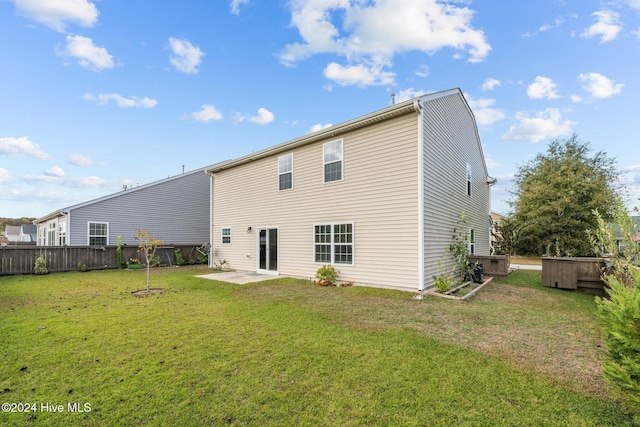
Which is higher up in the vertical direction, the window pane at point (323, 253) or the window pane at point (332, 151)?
the window pane at point (332, 151)

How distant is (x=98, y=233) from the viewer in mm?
16625

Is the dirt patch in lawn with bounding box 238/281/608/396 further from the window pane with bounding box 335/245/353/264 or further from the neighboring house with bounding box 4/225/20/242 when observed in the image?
the neighboring house with bounding box 4/225/20/242


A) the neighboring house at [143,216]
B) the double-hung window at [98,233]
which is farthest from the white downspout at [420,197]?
the double-hung window at [98,233]

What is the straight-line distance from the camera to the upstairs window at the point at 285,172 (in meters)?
11.4

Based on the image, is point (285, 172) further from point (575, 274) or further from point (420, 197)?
point (575, 274)

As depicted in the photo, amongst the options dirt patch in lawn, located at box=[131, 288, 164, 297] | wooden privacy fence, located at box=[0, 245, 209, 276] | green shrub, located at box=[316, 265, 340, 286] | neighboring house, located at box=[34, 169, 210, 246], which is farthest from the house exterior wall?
green shrub, located at box=[316, 265, 340, 286]

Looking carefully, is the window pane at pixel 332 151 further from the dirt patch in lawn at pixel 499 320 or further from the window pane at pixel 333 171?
the dirt patch in lawn at pixel 499 320

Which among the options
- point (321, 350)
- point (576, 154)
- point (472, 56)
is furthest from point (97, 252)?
point (576, 154)

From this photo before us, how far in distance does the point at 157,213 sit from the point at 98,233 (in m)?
3.24

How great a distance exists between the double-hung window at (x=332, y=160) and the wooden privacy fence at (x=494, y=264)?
259 inches

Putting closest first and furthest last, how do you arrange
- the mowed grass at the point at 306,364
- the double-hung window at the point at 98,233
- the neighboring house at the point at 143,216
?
the mowed grass at the point at 306,364 < the neighboring house at the point at 143,216 < the double-hung window at the point at 98,233

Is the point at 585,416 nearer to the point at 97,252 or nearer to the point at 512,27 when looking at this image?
the point at 512,27

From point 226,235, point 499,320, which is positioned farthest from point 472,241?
point 226,235

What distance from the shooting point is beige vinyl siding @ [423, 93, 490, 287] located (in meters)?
8.45
